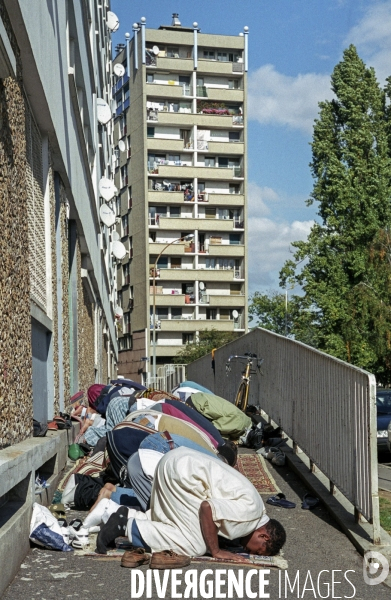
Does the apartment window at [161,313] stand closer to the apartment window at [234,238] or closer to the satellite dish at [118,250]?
the apartment window at [234,238]

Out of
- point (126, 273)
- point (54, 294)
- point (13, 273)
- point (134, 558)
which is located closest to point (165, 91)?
point (126, 273)

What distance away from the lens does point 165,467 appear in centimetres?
720

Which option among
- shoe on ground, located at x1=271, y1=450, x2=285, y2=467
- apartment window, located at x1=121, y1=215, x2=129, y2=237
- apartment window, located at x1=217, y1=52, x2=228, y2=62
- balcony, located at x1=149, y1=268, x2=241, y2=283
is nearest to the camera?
shoe on ground, located at x1=271, y1=450, x2=285, y2=467

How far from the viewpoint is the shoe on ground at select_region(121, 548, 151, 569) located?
654cm

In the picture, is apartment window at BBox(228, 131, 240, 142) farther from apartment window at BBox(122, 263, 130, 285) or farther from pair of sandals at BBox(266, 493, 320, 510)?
pair of sandals at BBox(266, 493, 320, 510)

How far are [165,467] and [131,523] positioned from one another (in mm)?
493

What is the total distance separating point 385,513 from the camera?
9758mm

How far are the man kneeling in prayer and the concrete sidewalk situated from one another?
26 centimetres

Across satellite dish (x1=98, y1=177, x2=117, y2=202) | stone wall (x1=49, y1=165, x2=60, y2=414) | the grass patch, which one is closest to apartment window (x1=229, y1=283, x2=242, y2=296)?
satellite dish (x1=98, y1=177, x2=117, y2=202)

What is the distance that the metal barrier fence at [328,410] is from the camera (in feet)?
25.4

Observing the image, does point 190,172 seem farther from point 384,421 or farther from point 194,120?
point 384,421

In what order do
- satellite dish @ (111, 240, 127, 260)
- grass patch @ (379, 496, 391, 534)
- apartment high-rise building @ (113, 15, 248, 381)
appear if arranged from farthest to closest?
apartment high-rise building @ (113, 15, 248, 381) < satellite dish @ (111, 240, 127, 260) < grass patch @ (379, 496, 391, 534)

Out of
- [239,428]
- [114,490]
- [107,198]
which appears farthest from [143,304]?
[114,490]

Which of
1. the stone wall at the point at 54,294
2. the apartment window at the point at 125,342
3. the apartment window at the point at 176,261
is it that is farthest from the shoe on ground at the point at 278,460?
the apartment window at the point at 125,342
